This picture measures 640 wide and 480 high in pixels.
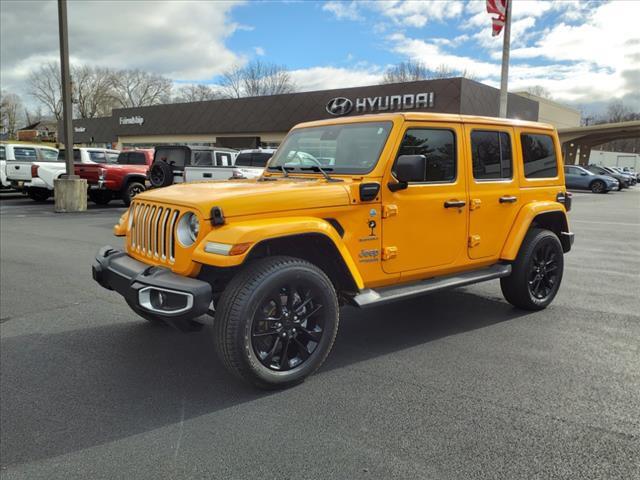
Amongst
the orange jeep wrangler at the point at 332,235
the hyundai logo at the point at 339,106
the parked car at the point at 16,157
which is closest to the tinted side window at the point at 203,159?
the parked car at the point at 16,157

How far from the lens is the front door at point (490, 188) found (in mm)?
4477

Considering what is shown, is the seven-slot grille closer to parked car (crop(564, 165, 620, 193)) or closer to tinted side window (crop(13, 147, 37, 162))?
tinted side window (crop(13, 147, 37, 162))

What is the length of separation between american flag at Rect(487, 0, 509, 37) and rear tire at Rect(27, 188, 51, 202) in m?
15.5

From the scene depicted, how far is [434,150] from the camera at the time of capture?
4250mm

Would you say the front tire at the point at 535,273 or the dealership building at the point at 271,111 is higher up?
the dealership building at the point at 271,111

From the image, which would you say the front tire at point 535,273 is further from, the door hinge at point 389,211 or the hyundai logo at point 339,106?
the hyundai logo at point 339,106

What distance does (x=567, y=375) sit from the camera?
11.9ft

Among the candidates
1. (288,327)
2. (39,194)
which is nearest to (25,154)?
(39,194)

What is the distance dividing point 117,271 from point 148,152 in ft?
44.2

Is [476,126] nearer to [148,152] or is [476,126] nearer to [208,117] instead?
[148,152]

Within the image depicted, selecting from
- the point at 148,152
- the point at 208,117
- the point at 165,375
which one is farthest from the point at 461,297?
the point at 208,117

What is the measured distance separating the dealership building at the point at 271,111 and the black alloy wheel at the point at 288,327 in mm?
24120

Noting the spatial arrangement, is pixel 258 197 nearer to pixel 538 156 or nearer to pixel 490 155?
pixel 490 155

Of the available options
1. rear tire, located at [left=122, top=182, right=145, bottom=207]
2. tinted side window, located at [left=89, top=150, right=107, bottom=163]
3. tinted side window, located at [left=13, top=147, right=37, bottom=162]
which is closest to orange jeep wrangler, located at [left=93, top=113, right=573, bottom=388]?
rear tire, located at [left=122, top=182, right=145, bottom=207]
